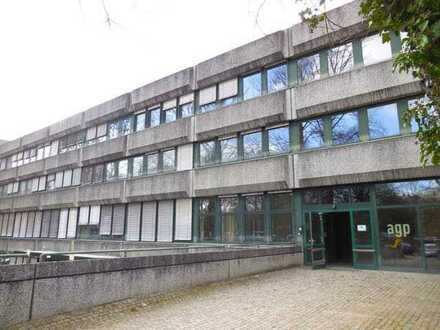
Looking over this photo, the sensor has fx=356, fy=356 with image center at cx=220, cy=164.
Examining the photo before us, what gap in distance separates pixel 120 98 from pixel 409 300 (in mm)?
22810

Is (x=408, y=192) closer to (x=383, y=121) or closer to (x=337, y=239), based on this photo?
(x=383, y=121)

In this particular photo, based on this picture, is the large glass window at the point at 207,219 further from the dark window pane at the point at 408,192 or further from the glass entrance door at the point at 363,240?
the dark window pane at the point at 408,192

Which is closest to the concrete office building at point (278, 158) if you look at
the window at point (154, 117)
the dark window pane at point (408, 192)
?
the dark window pane at point (408, 192)

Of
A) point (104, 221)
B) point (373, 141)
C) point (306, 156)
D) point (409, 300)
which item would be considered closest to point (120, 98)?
point (104, 221)

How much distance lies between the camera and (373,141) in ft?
47.4

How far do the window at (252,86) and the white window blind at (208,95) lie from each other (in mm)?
2007

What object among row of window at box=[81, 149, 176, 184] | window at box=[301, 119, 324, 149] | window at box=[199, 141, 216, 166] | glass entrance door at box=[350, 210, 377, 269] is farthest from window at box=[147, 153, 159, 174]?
glass entrance door at box=[350, 210, 377, 269]

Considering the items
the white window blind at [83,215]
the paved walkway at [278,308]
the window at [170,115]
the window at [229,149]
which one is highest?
the window at [170,115]

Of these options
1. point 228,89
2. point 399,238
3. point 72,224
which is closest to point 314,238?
point 399,238

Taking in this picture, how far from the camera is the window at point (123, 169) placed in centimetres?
2517

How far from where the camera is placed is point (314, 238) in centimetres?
1620

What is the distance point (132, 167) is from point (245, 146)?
954cm

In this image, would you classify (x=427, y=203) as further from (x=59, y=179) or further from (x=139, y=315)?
(x=59, y=179)

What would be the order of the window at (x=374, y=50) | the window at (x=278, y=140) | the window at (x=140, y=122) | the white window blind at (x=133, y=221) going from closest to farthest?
the window at (x=374, y=50) → the window at (x=278, y=140) → the white window blind at (x=133, y=221) → the window at (x=140, y=122)
